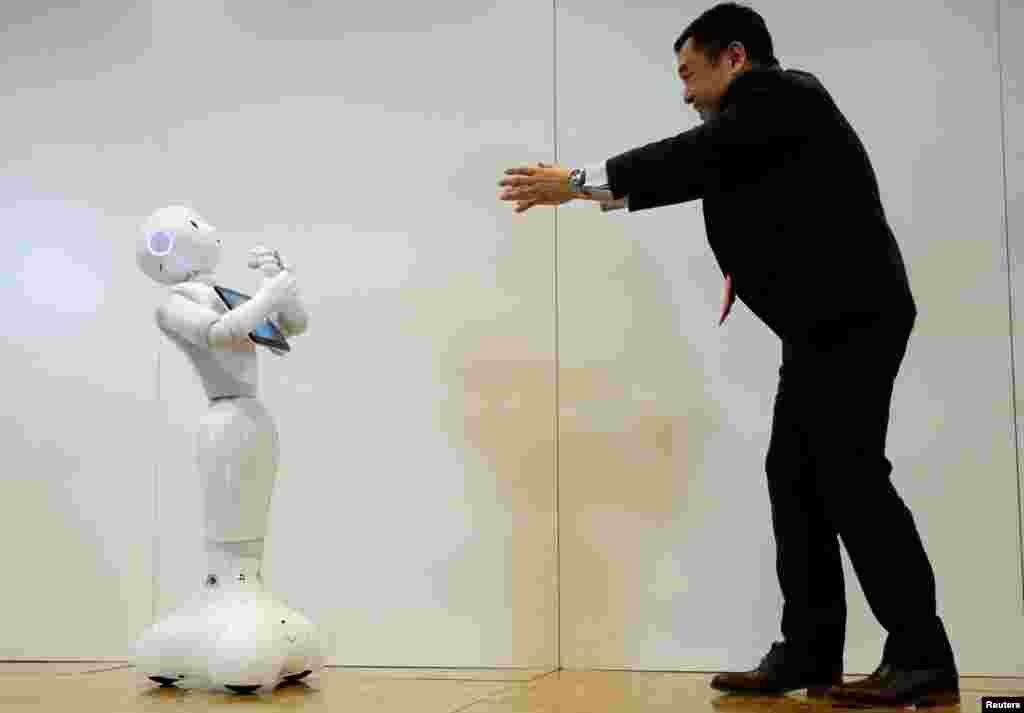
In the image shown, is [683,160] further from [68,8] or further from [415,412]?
[68,8]

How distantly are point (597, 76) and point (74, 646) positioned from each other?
6.23 ft

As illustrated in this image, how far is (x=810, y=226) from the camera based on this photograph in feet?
6.86

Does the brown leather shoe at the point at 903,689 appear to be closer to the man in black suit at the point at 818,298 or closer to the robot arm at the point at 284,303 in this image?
the man in black suit at the point at 818,298

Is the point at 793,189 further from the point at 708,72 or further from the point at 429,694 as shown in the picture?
the point at 429,694

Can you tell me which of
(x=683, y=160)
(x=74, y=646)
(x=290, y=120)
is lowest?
(x=74, y=646)

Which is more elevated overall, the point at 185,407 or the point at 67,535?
the point at 185,407

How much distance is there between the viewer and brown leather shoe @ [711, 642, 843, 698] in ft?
7.20

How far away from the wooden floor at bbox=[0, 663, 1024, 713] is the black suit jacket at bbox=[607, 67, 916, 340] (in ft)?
2.20

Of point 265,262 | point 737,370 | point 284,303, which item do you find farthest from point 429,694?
point 737,370

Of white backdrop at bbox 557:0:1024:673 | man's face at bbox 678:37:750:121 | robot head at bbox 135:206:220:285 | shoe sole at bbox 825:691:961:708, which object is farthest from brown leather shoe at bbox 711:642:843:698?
robot head at bbox 135:206:220:285

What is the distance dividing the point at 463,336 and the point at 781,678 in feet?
3.83

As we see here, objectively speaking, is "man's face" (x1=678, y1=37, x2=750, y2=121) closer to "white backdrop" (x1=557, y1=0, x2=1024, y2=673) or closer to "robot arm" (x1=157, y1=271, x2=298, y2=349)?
"white backdrop" (x1=557, y1=0, x2=1024, y2=673)

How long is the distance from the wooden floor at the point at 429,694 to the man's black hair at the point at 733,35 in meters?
1.14

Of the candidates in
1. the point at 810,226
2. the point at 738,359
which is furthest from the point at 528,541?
the point at 810,226
